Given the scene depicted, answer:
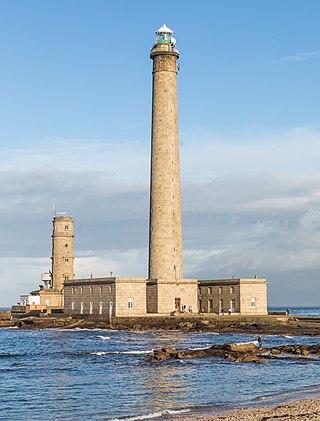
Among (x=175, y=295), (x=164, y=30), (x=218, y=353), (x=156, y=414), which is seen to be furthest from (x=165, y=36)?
Answer: (x=156, y=414)

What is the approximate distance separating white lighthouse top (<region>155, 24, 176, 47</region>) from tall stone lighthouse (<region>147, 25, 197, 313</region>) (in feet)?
6.38

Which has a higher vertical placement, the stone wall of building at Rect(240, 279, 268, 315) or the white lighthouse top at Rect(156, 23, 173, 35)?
the white lighthouse top at Rect(156, 23, 173, 35)

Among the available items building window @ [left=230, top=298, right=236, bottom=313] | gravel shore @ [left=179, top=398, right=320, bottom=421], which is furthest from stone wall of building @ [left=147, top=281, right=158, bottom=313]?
gravel shore @ [left=179, top=398, right=320, bottom=421]

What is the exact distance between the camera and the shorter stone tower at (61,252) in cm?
9688

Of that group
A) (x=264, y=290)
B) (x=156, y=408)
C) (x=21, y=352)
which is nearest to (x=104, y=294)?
(x=264, y=290)

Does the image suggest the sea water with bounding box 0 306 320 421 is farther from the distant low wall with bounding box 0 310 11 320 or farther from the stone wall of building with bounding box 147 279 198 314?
the distant low wall with bounding box 0 310 11 320

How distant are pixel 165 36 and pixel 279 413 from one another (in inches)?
2277

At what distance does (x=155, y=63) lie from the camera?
75375 millimetres

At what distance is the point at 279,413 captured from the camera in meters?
24.5

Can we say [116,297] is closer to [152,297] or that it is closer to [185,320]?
[152,297]

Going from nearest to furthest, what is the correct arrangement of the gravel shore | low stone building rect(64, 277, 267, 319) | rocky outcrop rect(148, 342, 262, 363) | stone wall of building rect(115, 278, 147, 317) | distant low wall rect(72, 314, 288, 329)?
the gravel shore
rocky outcrop rect(148, 342, 262, 363)
distant low wall rect(72, 314, 288, 329)
stone wall of building rect(115, 278, 147, 317)
low stone building rect(64, 277, 267, 319)

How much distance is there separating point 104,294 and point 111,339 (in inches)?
608

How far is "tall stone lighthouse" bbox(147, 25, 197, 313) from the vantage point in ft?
240

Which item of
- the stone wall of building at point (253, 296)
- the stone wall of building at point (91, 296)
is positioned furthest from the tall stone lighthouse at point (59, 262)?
the stone wall of building at point (253, 296)
